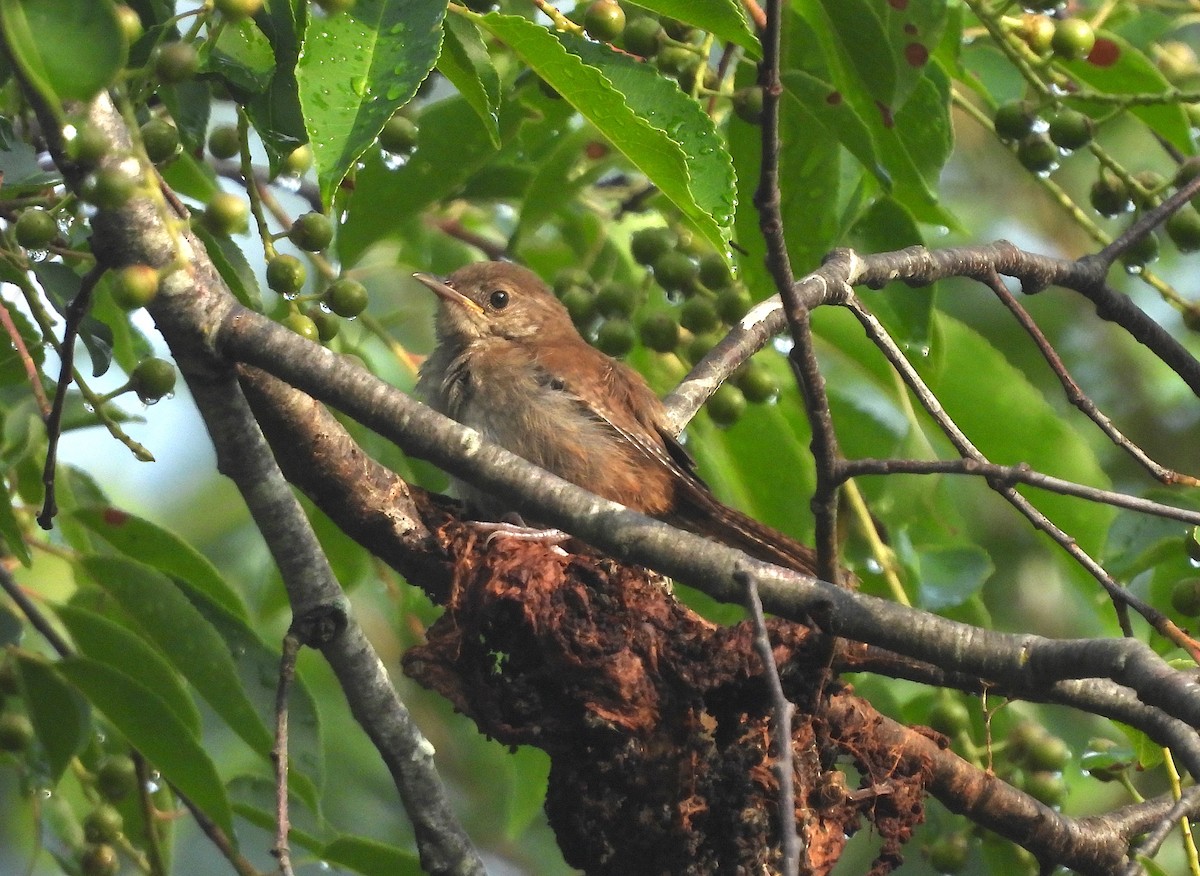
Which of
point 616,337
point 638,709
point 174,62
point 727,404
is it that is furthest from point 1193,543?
point 174,62

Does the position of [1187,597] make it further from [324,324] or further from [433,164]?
[433,164]

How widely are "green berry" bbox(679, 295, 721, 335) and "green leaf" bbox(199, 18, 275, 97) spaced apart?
1937 mm

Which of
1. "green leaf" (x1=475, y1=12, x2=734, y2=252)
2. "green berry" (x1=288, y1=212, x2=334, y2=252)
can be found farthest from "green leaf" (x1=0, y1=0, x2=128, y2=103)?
"green berry" (x1=288, y1=212, x2=334, y2=252)

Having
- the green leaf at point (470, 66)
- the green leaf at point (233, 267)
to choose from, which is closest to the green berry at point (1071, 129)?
the green leaf at point (470, 66)

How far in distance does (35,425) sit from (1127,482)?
6.83 metres

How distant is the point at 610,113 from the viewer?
2.96 meters

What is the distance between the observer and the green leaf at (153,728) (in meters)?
3.62

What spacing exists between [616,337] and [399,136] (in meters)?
1.24

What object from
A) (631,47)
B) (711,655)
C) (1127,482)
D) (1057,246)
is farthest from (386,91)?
A: (1057,246)

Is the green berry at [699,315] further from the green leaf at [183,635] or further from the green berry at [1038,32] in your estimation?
the green leaf at [183,635]

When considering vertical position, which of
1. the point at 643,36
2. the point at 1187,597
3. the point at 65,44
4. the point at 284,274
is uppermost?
the point at 65,44

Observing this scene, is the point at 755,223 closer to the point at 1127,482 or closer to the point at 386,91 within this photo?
the point at 386,91

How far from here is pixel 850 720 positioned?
3467 mm

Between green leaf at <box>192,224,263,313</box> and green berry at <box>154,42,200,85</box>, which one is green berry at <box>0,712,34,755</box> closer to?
green leaf at <box>192,224,263,313</box>
